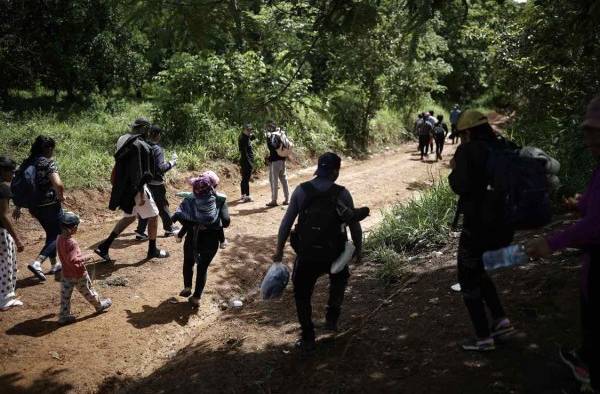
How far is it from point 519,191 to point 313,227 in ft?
5.27

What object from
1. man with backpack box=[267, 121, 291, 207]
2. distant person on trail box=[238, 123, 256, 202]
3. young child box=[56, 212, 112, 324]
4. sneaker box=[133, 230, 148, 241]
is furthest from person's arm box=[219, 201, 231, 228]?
distant person on trail box=[238, 123, 256, 202]

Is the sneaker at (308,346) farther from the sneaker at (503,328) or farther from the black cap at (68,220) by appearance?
the black cap at (68,220)

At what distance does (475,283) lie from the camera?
147 inches

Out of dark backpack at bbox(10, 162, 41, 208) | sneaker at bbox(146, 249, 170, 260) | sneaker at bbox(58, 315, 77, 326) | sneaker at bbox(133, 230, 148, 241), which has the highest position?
dark backpack at bbox(10, 162, 41, 208)

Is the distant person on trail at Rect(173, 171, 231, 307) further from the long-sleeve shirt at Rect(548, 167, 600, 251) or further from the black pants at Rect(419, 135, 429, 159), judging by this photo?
the black pants at Rect(419, 135, 429, 159)

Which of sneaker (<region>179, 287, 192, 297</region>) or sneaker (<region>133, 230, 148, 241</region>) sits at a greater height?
sneaker (<region>133, 230, 148, 241</region>)

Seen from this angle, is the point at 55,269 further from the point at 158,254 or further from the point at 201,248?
the point at 201,248

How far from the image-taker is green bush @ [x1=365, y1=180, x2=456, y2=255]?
7.35 m

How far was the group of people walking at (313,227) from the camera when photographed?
9.20ft

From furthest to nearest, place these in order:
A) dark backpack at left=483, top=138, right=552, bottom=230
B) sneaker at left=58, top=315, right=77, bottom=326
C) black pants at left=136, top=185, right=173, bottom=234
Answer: black pants at left=136, top=185, right=173, bottom=234 < sneaker at left=58, top=315, right=77, bottom=326 < dark backpack at left=483, top=138, right=552, bottom=230

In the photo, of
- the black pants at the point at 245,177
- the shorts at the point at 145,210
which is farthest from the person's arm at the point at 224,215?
the black pants at the point at 245,177

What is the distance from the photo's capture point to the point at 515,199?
3.22 metres

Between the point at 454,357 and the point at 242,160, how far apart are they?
7.25 m

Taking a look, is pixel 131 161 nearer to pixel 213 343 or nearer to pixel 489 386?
pixel 213 343
